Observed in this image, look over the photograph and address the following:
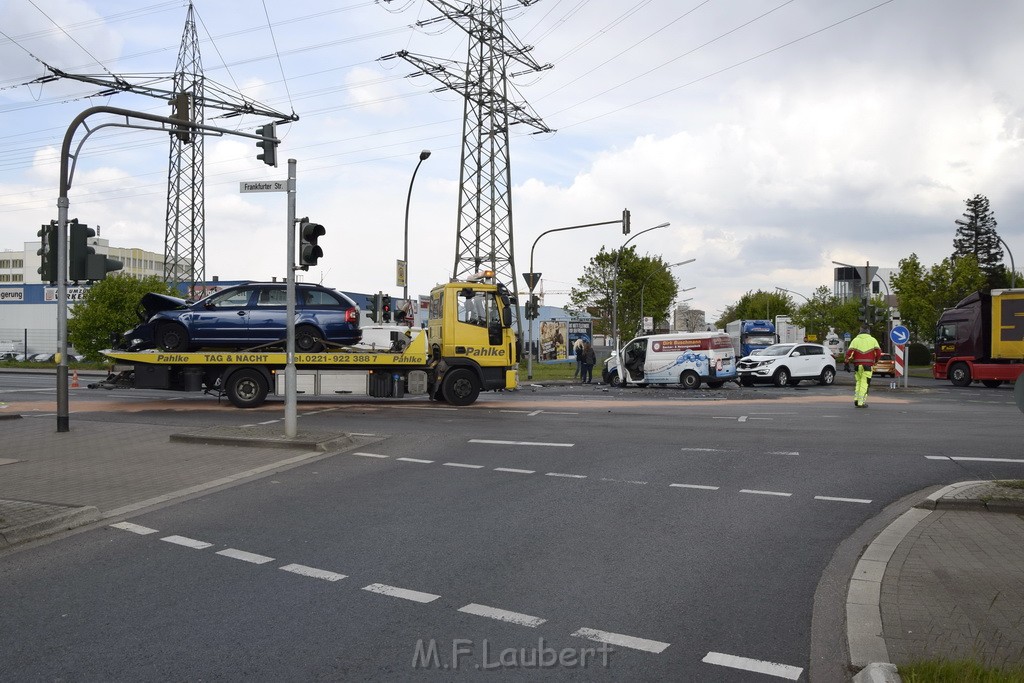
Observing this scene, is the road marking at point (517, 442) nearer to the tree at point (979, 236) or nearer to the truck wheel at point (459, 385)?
the truck wheel at point (459, 385)

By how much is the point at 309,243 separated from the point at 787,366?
76.4ft

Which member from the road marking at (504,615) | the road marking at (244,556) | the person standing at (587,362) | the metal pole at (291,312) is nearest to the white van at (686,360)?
the person standing at (587,362)

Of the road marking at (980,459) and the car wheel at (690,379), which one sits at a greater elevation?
the car wheel at (690,379)

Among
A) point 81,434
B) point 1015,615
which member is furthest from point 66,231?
point 1015,615

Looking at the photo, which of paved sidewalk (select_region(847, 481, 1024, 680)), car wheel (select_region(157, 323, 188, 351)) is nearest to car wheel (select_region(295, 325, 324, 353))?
car wheel (select_region(157, 323, 188, 351))

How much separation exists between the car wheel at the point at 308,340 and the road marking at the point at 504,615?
1426cm

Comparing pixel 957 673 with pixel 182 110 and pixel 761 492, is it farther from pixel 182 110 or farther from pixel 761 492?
Answer: pixel 182 110

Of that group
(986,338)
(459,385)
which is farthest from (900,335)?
(459,385)

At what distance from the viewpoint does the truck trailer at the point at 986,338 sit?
30.0 m

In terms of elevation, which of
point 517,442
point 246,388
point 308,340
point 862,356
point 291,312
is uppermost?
point 291,312

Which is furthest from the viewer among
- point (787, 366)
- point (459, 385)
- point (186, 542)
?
point (787, 366)

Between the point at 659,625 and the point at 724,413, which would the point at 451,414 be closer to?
the point at 724,413

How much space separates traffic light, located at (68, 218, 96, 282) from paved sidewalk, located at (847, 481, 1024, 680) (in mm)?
11803

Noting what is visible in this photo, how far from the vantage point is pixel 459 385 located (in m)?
19.6
